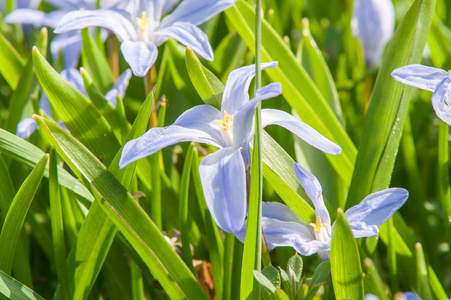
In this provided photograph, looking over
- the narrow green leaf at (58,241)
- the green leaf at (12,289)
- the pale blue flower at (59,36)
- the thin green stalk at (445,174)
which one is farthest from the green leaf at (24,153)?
the thin green stalk at (445,174)

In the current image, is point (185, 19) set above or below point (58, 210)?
above

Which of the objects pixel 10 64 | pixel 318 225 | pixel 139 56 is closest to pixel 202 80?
pixel 139 56

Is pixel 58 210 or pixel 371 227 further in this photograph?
pixel 58 210

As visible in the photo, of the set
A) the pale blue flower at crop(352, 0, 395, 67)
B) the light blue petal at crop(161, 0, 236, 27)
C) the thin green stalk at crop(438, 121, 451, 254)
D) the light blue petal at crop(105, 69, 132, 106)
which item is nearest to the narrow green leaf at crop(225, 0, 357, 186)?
the light blue petal at crop(161, 0, 236, 27)

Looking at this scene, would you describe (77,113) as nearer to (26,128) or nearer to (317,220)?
(26,128)

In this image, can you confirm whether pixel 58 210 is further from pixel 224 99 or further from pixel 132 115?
pixel 132 115

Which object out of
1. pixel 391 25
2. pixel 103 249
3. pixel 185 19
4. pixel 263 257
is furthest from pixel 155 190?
pixel 391 25
